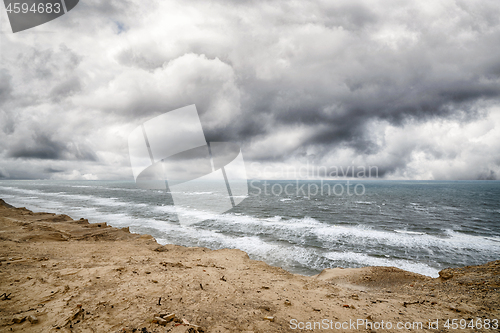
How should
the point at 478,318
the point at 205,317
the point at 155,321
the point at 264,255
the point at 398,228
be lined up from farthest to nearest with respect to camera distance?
the point at 398,228 < the point at 264,255 < the point at 478,318 < the point at 205,317 < the point at 155,321

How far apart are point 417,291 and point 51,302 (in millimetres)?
10608

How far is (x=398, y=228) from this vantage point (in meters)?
23.7

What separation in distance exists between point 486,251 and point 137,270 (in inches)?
1025

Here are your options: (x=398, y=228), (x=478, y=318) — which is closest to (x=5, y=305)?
(x=478, y=318)

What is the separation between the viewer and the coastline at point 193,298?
4039 millimetres

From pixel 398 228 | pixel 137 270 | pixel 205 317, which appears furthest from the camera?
pixel 398 228

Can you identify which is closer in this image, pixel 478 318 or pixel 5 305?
pixel 5 305

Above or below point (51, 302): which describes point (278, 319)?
below

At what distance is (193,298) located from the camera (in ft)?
16.9

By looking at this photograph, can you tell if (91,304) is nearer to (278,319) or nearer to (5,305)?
(5,305)

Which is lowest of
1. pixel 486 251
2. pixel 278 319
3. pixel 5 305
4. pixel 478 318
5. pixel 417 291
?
pixel 486 251

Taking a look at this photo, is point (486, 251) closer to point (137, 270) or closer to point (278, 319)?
point (278, 319)

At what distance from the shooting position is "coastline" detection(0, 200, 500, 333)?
13.3 ft

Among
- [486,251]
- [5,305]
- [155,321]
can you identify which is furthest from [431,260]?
[5,305]
